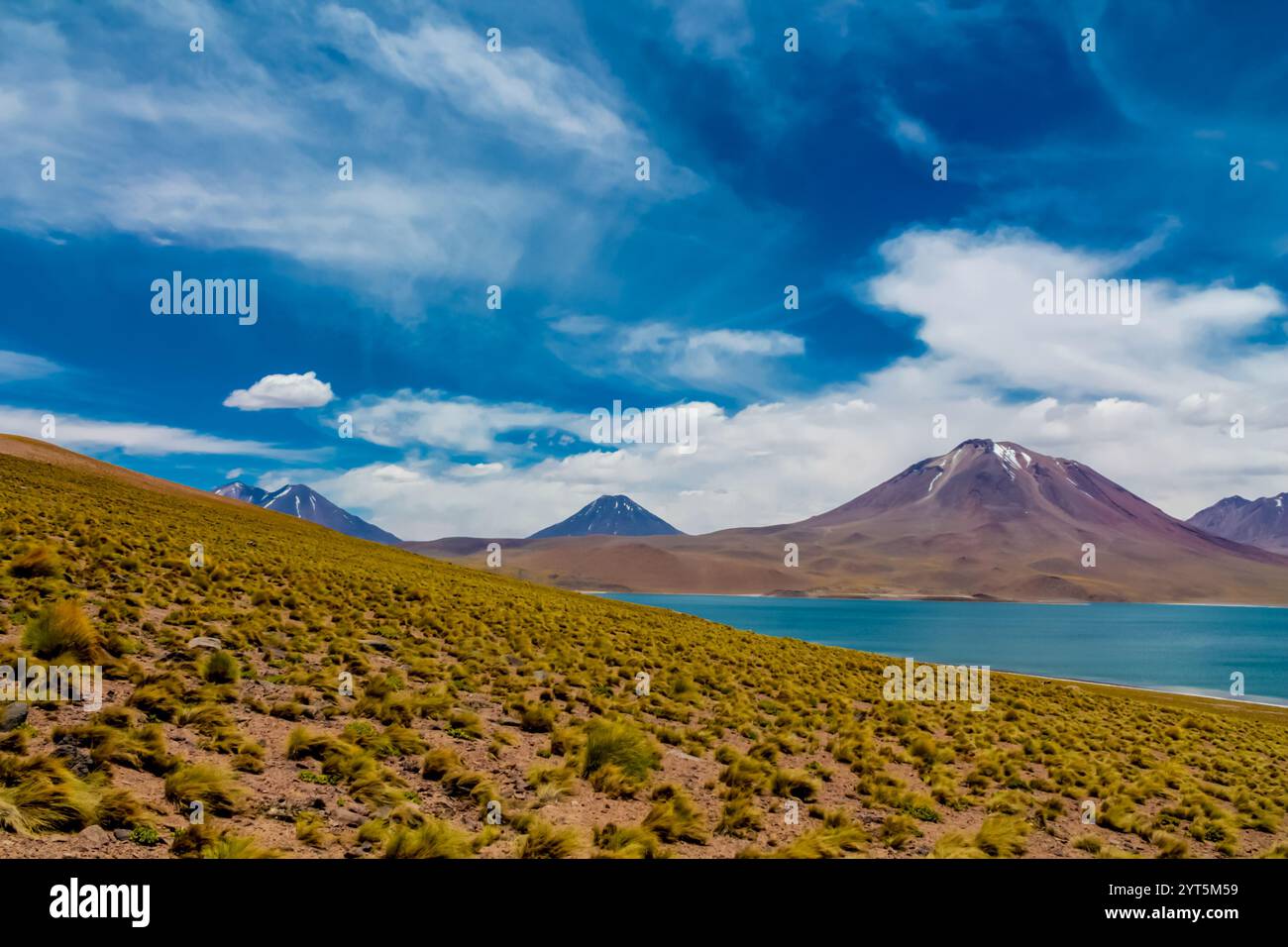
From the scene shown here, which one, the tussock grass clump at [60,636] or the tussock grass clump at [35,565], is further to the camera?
the tussock grass clump at [35,565]

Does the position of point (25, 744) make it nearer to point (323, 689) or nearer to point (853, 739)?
point (323, 689)

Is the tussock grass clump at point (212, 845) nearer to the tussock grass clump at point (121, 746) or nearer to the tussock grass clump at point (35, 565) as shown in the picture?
the tussock grass clump at point (121, 746)

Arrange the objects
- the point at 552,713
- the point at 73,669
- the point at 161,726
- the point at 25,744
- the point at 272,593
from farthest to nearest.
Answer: the point at 272,593, the point at 552,713, the point at 73,669, the point at 161,726, the point at 25,744

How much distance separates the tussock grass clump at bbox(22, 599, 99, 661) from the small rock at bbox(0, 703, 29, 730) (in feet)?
9.40

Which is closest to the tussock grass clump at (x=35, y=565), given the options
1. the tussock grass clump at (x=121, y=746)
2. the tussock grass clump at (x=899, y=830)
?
the tussock grass clump at (x=121, y=746)

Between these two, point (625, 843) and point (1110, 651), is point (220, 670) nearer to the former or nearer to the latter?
point (625, 843)

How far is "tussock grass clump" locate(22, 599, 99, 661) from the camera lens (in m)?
11.4

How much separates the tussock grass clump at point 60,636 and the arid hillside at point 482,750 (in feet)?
0.16

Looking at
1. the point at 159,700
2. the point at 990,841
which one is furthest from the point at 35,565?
the point at 990,841

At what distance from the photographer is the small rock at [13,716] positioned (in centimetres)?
845
